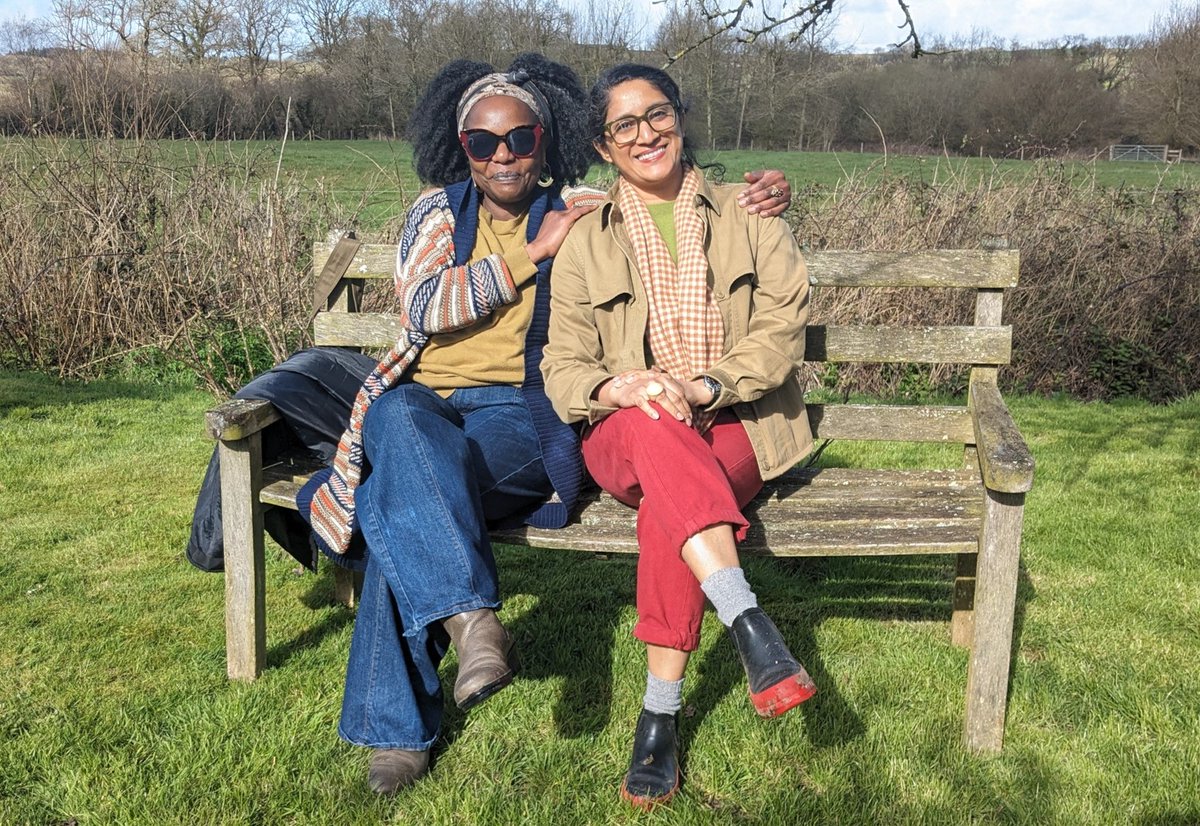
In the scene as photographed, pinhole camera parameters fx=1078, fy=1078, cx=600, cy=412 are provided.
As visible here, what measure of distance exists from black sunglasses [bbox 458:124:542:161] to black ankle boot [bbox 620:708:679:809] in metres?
1.67

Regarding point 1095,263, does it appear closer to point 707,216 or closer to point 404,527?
point 707,216

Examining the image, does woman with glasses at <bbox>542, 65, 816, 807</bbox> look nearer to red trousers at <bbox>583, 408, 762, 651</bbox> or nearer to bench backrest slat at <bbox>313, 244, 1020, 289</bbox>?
red trousers at <bbox>583, 408, 762, 651</bbox>

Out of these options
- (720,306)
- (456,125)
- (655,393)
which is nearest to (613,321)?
(720,306)

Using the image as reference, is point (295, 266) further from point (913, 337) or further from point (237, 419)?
point (913, 337)

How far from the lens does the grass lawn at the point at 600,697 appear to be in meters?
2.59

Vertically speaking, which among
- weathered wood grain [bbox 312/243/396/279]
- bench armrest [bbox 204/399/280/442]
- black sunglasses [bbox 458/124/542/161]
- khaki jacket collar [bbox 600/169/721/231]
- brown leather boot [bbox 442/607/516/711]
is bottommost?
brown leather boot [bbox 442/607/516/711]

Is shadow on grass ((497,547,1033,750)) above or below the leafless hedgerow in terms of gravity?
below

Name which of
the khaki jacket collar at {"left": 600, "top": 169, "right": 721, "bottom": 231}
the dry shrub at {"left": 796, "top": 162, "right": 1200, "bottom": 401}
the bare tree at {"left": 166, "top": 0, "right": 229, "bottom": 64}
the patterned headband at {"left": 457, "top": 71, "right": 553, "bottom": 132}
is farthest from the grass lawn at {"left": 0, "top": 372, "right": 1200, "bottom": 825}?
the bare tree at {"left": 166, "top": 0, "right": 229, "bottom": 64}

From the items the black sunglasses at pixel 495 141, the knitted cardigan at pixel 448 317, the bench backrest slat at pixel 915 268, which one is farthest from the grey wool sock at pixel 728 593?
the black sunglasses at pixel 495 141

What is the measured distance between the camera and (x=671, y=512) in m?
2.54

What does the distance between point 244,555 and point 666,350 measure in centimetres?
135

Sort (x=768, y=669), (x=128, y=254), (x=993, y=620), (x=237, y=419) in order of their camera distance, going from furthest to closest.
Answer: (x=128, y=254) → (x=237, y=419) → (x=993, y=620) → (x=768, y=669)

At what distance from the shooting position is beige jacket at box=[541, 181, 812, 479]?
2.94 meters

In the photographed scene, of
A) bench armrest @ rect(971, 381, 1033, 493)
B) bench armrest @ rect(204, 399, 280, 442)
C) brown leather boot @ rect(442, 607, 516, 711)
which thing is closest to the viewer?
brown leather boot @ rect(442, 607, 516, 711)
